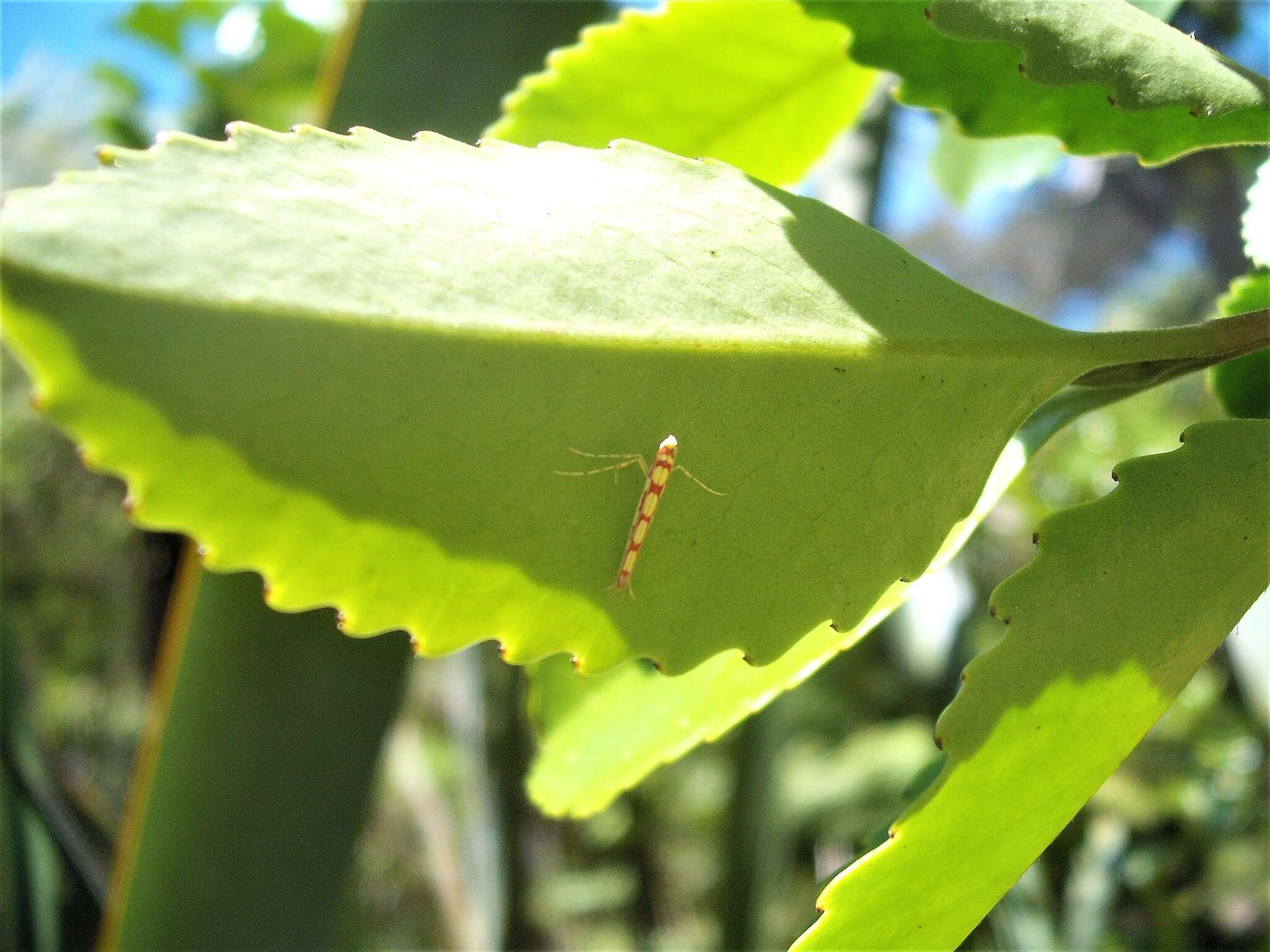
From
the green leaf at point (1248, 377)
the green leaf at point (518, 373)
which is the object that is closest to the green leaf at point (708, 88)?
the green leaf at point (518, 373)

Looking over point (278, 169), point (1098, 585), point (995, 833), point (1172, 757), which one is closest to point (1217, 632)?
point (1098, 585)

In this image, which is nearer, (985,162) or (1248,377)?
(1248,377)

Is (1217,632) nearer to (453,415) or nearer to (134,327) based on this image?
(453,415)

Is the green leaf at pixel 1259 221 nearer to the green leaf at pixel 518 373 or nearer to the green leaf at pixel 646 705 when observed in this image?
A: the green leaf at pixel 518 373

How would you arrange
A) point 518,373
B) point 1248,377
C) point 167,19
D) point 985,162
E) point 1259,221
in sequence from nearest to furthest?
1. point 518,373
2. point 1259,221
3. point 1248,377
4. point 985,162
5. point 167,19

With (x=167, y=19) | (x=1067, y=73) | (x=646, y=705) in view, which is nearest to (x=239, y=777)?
(x=646, y=705)

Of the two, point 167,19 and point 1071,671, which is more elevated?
point 1071,671

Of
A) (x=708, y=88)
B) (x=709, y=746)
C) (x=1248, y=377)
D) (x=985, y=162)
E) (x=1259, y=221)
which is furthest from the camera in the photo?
(x=709, y=746)

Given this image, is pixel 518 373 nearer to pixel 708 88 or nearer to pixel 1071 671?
pixel 1071 671
